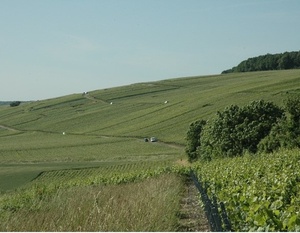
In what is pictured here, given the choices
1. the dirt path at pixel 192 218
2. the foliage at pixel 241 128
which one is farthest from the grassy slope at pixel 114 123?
the dirt path at pixel 192 218

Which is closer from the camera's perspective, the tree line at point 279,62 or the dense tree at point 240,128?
the dense tree at point 240,128

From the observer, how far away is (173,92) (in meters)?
149

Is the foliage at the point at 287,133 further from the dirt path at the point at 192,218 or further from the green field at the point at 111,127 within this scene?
the dirt path at the point at 192,218

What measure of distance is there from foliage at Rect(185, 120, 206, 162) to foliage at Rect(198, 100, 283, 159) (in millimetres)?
9948

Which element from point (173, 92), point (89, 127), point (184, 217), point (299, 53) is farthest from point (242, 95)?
point (184, 217)

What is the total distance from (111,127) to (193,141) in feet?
150

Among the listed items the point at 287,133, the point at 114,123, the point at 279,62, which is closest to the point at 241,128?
the point at 287,133

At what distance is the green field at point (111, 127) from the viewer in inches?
2876

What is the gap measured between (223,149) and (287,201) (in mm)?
45294

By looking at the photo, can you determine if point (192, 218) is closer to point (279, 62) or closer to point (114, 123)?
point (114, 123)

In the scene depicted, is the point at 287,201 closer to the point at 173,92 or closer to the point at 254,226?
the point at 254,226

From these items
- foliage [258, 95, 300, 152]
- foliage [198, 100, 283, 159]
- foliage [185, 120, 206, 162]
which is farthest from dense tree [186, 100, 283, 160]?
foliage [185, 120, 206, 162]

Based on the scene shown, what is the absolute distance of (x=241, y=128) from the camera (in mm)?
55000

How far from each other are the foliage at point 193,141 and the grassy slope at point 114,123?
3162 mm
